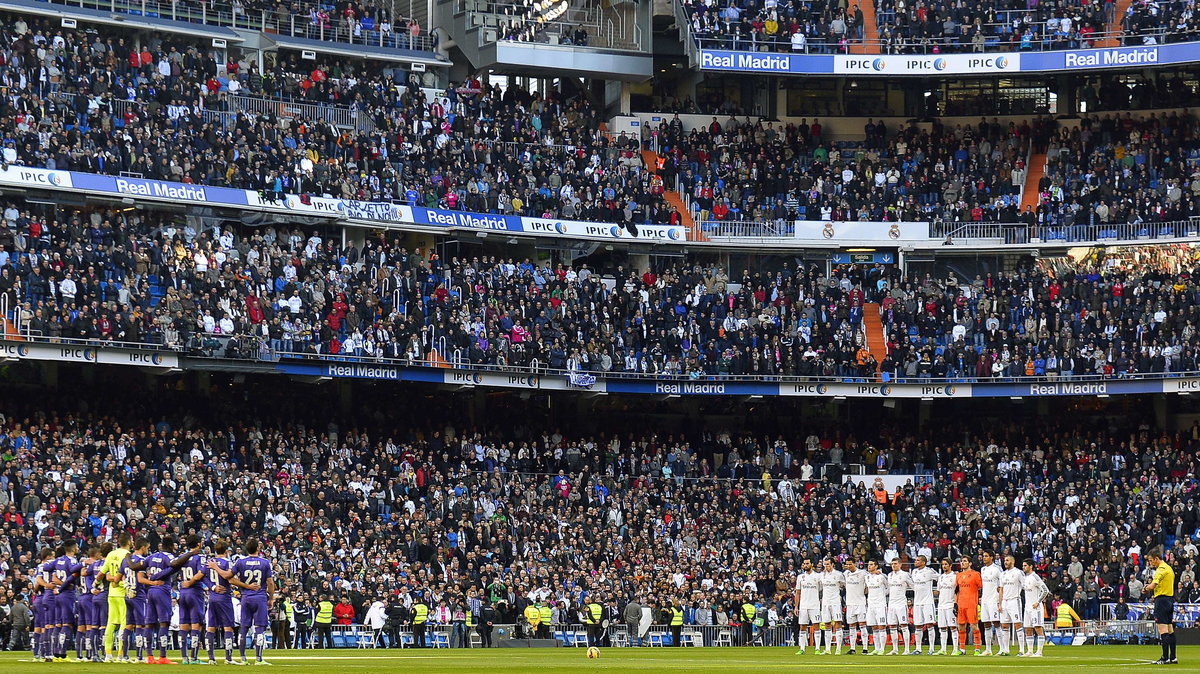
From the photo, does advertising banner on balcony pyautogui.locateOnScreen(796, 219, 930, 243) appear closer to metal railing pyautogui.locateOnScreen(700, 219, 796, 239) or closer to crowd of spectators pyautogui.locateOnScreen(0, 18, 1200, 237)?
crowd of spectators pyautogui.locateOnScreen(0, 18, 1200, 237)

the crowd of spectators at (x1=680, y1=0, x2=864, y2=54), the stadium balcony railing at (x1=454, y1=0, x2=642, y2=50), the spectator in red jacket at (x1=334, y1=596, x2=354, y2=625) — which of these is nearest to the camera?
the spectator in red jacket at (x1=334, y1=596, x2=354, y2=625)

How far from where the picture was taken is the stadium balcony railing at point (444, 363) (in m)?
46.9

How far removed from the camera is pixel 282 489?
46.3m

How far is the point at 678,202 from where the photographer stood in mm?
60500

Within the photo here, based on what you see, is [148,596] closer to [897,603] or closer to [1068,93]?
[897,603]

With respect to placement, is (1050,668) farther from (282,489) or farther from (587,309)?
(587,309)

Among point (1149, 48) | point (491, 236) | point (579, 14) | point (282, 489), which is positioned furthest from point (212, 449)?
point (1149, 48)

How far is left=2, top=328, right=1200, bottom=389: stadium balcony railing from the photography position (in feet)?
154

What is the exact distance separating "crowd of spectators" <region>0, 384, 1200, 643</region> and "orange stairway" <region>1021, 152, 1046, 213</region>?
701 centimetres

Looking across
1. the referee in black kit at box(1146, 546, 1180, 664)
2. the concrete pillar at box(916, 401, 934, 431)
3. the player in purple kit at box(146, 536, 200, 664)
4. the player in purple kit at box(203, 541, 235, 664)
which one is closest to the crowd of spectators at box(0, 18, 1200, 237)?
the concrete pillar at box(916, 401, 934, 431)

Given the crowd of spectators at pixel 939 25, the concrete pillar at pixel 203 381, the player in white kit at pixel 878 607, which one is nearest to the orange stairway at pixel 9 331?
the concrete pillar at pixel 203 381

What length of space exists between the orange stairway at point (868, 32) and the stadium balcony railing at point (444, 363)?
11.4 metres

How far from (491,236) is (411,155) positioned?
333 centimetres

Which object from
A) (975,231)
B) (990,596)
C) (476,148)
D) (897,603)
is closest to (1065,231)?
(975,231)
